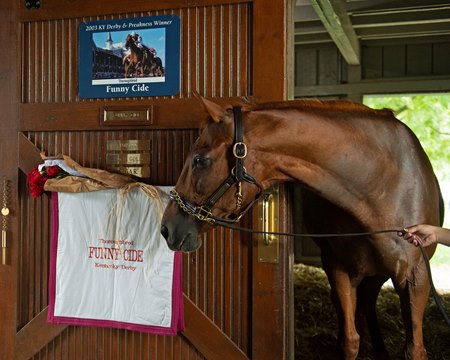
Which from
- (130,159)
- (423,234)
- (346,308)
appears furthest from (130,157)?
(423,234)

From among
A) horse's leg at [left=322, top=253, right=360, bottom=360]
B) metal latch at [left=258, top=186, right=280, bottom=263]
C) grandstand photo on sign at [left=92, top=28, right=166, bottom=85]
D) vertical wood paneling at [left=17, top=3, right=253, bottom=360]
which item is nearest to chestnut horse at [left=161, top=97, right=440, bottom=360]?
horse's leg at [left=322, top=253, right=360, bottom=360]

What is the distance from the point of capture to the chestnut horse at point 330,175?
2098 mm

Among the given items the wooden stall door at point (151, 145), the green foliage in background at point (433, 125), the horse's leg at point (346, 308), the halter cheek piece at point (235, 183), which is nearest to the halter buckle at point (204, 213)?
the halter cheek piece at point (235, 183)

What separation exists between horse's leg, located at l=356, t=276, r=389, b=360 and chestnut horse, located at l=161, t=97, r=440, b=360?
0.95 metres

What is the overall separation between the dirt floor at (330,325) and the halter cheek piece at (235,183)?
184 centimetres

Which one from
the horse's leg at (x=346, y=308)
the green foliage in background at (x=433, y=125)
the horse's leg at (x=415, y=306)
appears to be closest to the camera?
the horse's leg at (x=415, y=306)

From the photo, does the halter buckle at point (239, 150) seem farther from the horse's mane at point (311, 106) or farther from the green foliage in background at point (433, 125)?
the green foliage in background at point (433, 125)

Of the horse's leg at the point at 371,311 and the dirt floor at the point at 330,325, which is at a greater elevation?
the horse's leg at the point at 371,311

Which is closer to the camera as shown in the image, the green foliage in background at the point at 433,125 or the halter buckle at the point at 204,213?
the halter buckle at the point at 204,213

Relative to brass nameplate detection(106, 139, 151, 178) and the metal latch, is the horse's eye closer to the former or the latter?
the metal latch

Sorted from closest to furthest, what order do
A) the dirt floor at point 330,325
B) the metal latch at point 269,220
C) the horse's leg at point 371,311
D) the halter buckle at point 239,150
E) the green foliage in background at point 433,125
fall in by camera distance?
the halter buckle at point 239,150, the metal latch at point 269,220, the horse's leg at point 371,311, the dirt floor at point 330,325, the green foliage in background at point 433,125

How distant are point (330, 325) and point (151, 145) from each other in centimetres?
237

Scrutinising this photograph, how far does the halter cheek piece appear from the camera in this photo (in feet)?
6.73

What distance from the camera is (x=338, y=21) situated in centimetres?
391
